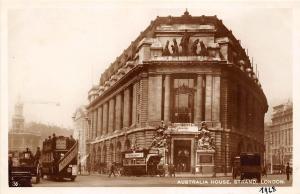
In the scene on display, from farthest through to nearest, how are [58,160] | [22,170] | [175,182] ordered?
[58,160] < [22,170] < [175,182]

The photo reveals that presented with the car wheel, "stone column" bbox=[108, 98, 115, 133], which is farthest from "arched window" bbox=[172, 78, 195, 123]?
the car wheel

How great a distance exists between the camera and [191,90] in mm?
13703

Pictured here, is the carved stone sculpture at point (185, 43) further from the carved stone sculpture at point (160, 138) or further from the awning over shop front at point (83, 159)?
the awning over shop front at point (83, 159)

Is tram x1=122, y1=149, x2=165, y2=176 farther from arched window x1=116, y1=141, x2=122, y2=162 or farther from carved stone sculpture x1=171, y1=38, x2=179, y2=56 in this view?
carved stone sculpture x1=171, y1=38, x2=179, y2=56

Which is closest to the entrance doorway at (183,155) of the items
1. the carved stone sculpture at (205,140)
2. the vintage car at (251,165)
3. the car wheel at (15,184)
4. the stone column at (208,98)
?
the carved stone sculpture at (205,140)

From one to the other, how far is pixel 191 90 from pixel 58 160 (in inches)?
78.3

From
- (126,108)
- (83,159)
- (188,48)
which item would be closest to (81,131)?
(83,159)

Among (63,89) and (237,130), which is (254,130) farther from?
(63,89)

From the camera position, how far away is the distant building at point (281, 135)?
44.5 feet

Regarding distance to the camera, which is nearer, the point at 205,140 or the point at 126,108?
the point at 205,140

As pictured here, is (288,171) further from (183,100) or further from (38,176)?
(38,176)

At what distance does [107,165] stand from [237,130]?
1.79m

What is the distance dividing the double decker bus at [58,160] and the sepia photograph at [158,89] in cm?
1

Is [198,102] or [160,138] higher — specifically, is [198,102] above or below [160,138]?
above
